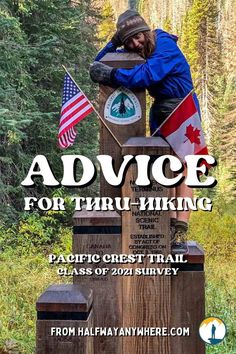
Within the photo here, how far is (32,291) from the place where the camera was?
5273mm

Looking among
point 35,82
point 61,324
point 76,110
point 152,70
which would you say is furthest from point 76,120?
point 35,82

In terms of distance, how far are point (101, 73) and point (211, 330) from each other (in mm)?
1498

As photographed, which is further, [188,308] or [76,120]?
[76,120]

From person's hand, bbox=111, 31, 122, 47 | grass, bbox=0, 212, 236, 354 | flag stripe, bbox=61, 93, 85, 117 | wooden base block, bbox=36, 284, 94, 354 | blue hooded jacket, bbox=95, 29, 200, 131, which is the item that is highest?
person's hand, bbox=111, 31, 122, 47

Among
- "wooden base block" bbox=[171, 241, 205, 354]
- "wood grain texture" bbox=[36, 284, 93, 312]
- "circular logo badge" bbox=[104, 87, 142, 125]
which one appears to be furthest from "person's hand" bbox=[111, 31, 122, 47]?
"wood grain texture" bbox=[36, 284, 93, 312]

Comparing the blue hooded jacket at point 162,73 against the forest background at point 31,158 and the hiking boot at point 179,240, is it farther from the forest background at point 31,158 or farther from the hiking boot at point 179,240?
the forest background at point 31,158

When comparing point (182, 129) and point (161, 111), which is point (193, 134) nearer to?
point (182, 129)

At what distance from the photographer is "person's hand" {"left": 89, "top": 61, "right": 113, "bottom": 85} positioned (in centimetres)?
292

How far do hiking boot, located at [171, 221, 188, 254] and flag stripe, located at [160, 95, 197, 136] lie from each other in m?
0.49

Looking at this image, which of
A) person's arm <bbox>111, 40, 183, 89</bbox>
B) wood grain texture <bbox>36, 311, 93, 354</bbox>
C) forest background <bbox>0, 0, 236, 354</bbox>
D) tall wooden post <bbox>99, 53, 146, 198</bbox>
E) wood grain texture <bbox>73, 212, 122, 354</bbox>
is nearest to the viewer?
wood grain texture <bbox>36, 311, 93, 354</bbox>

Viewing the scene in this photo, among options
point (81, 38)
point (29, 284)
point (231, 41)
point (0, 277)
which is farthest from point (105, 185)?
point (231, 41)

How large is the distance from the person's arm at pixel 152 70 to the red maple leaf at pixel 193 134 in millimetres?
300

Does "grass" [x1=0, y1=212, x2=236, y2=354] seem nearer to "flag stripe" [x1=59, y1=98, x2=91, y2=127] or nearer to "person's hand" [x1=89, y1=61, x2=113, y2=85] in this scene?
"flag stripe" [x1=59, y1=98, x2=91, y2=127]

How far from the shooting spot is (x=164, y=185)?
2715 millimetres
